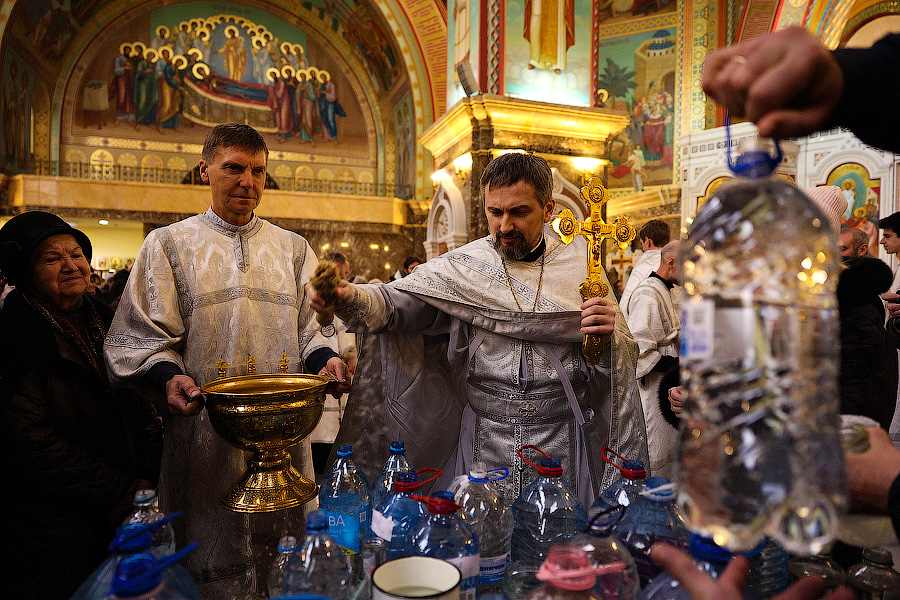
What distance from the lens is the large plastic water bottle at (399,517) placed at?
132 cm

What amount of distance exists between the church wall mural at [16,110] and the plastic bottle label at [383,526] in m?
16.1

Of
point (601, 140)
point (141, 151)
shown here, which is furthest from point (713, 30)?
point (141, 151)

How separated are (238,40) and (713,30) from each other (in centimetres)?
1226

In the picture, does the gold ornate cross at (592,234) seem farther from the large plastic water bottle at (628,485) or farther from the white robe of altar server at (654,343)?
the white robe of altar server at (654,343)

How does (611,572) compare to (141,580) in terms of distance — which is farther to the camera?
(611,572)

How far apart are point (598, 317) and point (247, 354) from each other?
1.35 metres

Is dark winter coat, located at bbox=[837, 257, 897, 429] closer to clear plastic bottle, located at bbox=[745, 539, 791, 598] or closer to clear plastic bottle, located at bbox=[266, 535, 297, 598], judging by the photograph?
clear plastic bottle, located at bbox=[745, 539, 791, 598]

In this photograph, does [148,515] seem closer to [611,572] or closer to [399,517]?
[399,517]

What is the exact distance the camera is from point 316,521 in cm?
116

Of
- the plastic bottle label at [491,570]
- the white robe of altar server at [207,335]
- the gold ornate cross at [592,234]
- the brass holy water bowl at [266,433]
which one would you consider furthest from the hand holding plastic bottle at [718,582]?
the white robe of altar server at [207,335]

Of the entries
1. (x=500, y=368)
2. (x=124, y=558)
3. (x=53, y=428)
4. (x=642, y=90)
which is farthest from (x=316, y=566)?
(x=642, y=90)

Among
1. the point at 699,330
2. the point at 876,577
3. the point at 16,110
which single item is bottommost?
the point at 876,577

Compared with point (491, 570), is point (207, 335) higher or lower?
higher

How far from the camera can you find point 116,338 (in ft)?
6.86
